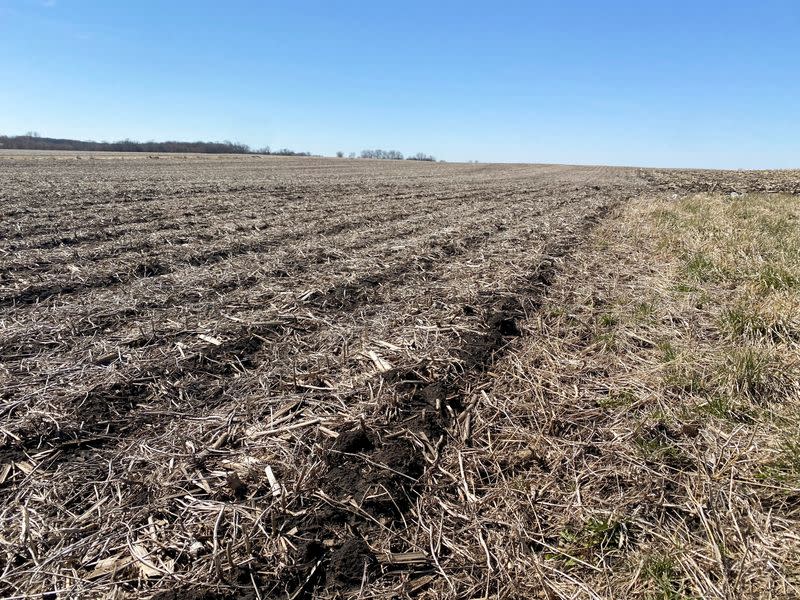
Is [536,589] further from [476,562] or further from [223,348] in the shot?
[223,348]

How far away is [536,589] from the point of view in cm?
222

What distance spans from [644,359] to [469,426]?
5.87 ft

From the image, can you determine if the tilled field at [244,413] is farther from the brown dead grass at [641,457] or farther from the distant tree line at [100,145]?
the distant tree line at [100,145]

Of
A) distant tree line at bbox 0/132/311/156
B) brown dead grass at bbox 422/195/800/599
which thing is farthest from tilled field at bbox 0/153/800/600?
distant tree line at bbox 0/132/311/156

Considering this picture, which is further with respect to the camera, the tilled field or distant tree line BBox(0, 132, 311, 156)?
distant tree line BBox(0, 132, 311, 156)

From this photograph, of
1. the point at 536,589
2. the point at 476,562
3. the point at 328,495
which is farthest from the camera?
the point at 328,495

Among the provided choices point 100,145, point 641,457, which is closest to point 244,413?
point 641,457

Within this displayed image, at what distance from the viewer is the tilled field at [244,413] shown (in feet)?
7.63

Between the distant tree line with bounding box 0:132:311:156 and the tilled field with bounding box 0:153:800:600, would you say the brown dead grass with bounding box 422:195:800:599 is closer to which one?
the tilled field with bounding box 0:153:800:600

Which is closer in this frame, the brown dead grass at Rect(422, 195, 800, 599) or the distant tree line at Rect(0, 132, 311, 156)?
the brown dead grass at Rect(422, 195, 800, 599)

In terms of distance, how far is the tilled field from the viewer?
7.63 ft

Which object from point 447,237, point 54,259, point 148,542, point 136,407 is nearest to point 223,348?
point 136,407

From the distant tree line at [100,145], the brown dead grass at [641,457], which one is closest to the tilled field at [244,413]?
the brown dead grass at [641,457]

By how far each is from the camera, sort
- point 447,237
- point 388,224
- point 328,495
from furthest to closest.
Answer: point 388,224
point 447,237
point 328,495
